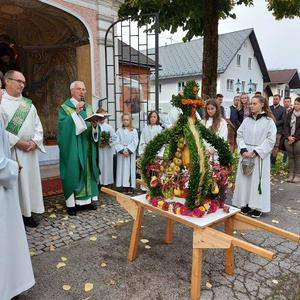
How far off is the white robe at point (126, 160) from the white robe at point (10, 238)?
3.50m

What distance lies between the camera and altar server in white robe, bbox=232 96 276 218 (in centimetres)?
492

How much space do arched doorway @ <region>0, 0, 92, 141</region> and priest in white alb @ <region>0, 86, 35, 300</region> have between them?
182 inches

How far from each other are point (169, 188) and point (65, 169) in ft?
7.67

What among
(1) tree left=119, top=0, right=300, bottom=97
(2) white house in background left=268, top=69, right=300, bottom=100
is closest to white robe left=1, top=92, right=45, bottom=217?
(1) tree left=119, top=0, right=300, bottom=97

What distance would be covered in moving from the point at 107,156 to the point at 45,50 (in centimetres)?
354

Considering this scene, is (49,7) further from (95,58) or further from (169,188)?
(169,188)

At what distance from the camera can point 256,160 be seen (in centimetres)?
505

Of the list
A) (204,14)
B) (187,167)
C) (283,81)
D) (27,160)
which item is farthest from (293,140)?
(283,81)

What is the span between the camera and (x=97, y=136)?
5.26m

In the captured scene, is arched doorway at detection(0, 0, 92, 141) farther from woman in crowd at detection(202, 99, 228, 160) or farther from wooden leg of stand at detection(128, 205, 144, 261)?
wooden leg of stand at detection(128, 205, 144, 261)

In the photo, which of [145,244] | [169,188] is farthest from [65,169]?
[169,188]

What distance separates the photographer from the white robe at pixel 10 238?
2613 millimetres

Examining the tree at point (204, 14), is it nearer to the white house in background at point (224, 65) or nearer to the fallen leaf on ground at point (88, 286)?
the fallen leaf on ground at point (88, 286)

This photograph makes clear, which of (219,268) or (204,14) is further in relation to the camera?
(204,14)
